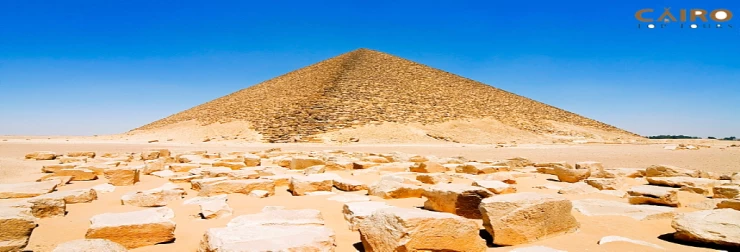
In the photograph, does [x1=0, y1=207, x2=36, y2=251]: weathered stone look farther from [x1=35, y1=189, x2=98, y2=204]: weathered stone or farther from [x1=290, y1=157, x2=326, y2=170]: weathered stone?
[x1=290, y1=157, x2=326, y2=170]: weathered stone

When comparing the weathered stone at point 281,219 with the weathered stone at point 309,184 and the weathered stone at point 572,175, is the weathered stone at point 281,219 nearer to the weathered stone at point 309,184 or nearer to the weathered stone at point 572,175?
the weathered stone at point 309,184

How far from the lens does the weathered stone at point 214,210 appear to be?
3441mm

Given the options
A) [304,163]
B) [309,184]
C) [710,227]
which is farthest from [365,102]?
[710,227]

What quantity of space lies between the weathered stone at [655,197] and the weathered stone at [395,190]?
199 cm

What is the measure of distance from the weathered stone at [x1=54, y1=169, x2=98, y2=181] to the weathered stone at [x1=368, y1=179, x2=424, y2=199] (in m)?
4.48

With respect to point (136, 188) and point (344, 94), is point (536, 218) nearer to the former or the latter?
point (136, 188)

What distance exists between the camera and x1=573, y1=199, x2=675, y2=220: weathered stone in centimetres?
337

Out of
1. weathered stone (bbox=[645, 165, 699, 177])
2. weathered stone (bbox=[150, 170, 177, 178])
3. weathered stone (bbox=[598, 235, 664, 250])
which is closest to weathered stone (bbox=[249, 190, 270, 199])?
weathered stone (bbox=[150, 170, 177, 178])

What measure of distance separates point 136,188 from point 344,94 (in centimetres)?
3460

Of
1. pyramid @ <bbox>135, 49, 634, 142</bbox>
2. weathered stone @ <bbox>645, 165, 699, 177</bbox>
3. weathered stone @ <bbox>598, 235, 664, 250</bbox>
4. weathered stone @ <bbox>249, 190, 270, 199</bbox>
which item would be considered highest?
pyramid @ <bbox>135, 49, 634, 142</bbox>

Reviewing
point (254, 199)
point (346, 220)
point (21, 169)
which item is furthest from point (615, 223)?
point (21, 169)

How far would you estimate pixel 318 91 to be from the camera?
133 feet

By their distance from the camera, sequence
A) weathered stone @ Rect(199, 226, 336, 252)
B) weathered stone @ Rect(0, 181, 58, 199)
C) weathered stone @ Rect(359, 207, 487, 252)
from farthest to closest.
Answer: weathered stone @ Rect(0, 181, 58, 199) → weathered stone @ Rect(359, 207, 487, 252) → weathered stone @ Rect(199, 226, 336, 252)

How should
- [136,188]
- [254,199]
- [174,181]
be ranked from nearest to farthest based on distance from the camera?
1. [254,199]
2. [136,188]
3. [174,181]
